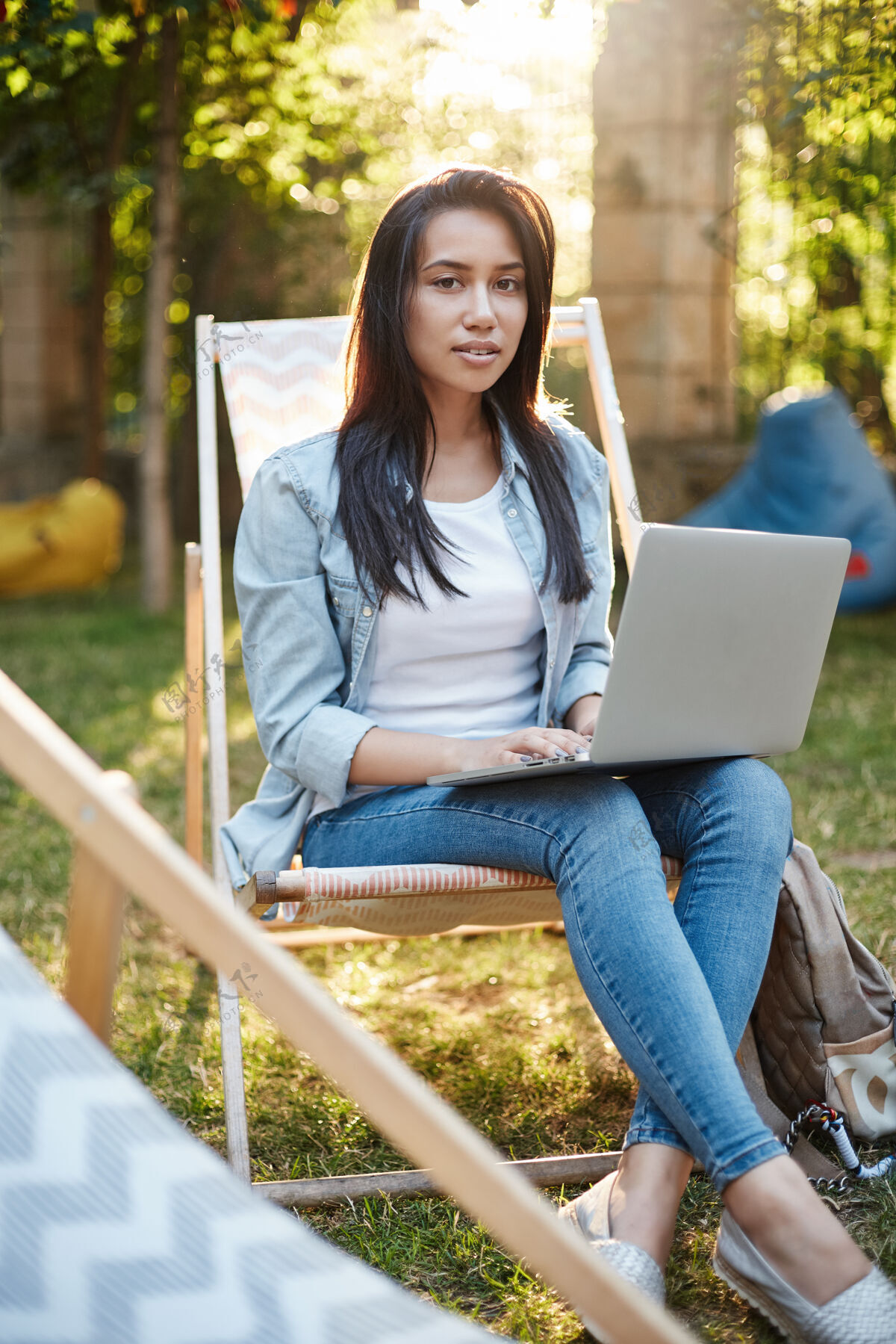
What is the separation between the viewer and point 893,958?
8.02ft

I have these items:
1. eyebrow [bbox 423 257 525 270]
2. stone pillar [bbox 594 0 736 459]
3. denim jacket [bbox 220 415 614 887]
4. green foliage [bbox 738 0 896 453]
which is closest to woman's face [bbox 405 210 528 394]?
eyebrow [bbox 423 257 525 270]

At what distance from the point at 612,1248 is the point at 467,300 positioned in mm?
1294

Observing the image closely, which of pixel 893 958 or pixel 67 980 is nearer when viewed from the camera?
pixel 67 980

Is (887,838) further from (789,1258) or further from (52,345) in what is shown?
(52,345)

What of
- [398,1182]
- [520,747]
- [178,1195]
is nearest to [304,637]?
[520,747]

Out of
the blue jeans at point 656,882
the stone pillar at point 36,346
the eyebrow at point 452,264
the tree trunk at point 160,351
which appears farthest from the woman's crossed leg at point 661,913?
the stone pillar at point 36,346

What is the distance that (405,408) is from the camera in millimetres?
2014

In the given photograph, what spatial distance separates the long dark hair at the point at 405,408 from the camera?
1.92 m

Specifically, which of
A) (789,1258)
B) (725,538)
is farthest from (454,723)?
(789,1258)

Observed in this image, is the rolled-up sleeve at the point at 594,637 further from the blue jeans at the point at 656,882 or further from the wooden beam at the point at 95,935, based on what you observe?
the wooden beam at the point at 95,935

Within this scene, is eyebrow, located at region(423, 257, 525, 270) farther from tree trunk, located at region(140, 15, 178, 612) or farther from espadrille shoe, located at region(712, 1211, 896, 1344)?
tree trunk, located at region(140, 15, 178, 612)

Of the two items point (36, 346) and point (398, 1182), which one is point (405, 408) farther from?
point (36, 346)

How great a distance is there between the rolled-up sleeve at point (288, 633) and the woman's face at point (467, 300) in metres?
0.29

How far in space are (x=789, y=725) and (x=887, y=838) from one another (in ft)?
5.15
